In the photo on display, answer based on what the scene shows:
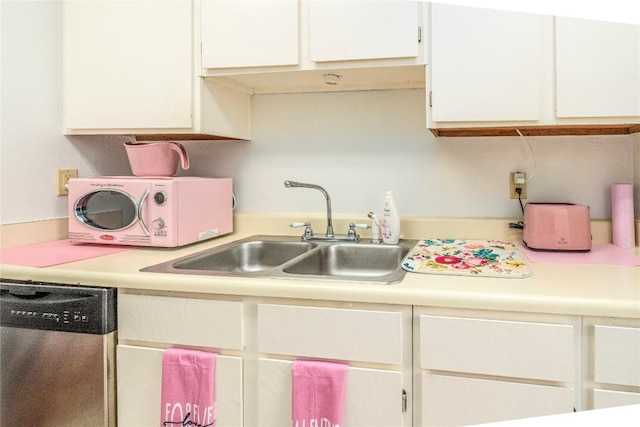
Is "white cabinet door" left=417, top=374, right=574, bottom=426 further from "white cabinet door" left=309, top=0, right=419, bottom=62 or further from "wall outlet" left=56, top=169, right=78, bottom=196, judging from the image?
"wall outlet" left=56, top=169, right=78, bottom=196

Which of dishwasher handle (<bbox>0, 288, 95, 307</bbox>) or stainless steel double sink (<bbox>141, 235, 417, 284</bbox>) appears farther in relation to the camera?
stainless steel double sink (<bbox>141, 235, 417, 284</bbox>)

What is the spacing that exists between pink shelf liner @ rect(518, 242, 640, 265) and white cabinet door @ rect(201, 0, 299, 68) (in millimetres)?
1028

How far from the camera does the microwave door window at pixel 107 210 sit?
1578 mm

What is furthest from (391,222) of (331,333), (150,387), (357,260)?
(150,387)

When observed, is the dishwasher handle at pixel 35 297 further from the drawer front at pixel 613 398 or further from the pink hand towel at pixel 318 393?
the drawer front at pixel 613 398

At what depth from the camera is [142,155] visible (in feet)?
5.59

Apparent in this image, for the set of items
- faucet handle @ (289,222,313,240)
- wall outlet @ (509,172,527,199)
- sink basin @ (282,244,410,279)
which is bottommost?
sink basin @ (282,244,410,279)

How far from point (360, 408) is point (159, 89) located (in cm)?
128

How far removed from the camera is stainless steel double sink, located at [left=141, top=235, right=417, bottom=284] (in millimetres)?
1589

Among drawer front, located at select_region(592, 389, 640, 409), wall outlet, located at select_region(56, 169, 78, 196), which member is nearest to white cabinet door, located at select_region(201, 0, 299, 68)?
wall outlet, located at select_region(56, 169, 78, 196)

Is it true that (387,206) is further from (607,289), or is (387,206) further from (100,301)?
(100,301)

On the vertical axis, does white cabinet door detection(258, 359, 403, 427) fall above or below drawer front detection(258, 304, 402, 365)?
below

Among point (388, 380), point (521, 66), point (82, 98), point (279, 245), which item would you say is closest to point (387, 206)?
point (279, 245)

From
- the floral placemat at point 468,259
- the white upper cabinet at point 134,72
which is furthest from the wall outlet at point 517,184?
the white upper cabinet at point 134,72
